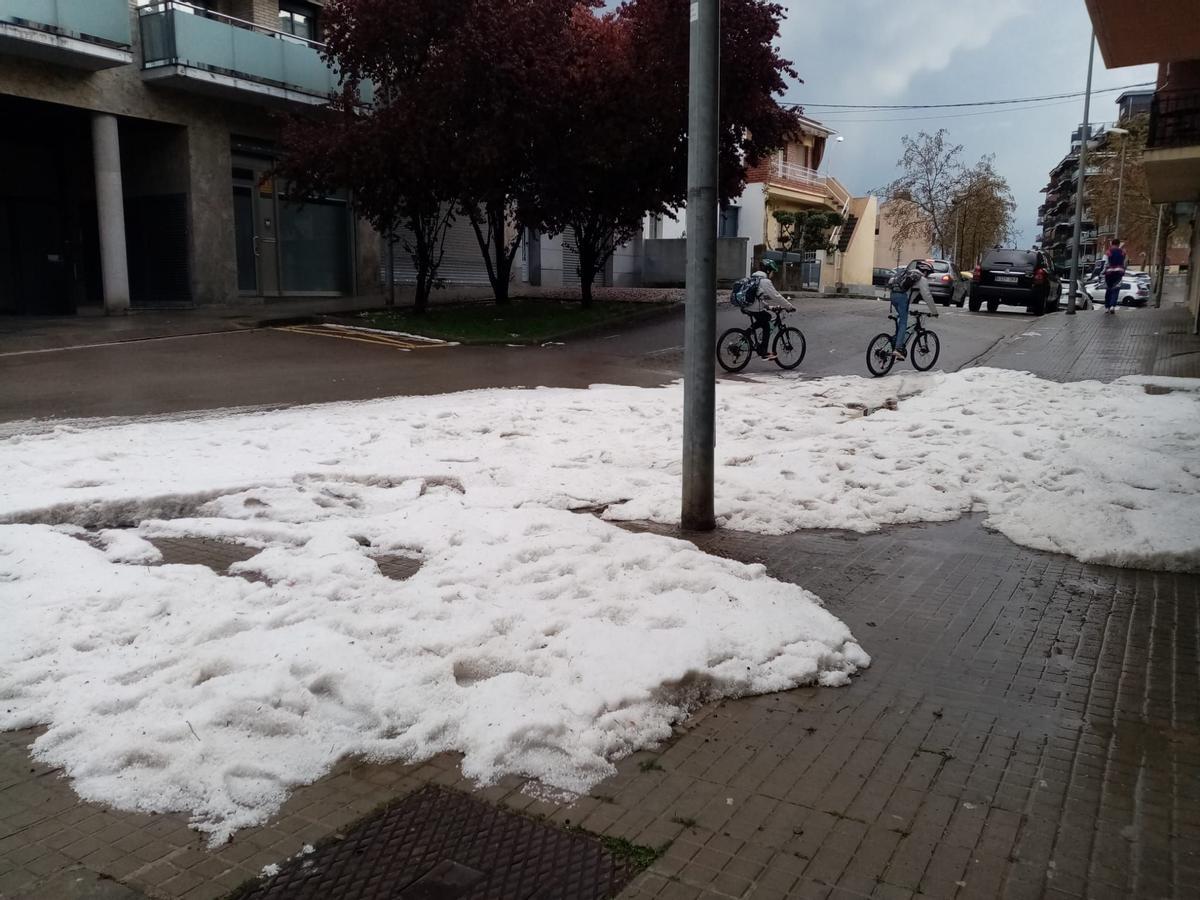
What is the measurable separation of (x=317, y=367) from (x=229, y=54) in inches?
393

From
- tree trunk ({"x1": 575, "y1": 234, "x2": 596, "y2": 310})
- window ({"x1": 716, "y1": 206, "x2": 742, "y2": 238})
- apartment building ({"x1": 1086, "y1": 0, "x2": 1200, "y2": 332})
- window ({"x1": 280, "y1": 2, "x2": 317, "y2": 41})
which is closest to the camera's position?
apartment building ({"x1": 1086, "y1": 0, "x2": 1200, "y2": 332})

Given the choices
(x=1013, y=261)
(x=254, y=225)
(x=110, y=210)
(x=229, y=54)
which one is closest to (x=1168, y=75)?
(x=1013, y=261)

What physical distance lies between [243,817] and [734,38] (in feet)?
63.0

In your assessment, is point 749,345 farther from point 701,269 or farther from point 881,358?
point 701,269

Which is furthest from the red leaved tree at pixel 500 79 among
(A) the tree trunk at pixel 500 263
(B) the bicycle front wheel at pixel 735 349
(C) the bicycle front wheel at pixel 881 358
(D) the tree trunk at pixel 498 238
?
(C) the bicycle front wheel at pixel 881 358

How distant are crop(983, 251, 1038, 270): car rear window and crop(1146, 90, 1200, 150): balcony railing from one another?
5645 millimetres

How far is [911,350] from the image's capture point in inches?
576

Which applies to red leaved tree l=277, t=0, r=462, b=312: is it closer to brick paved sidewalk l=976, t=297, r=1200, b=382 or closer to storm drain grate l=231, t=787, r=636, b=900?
brick paved sidewalk l=976, t=297, r=1200, b=382

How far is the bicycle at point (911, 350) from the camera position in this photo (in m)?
14.4

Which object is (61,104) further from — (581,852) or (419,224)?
(581,852)

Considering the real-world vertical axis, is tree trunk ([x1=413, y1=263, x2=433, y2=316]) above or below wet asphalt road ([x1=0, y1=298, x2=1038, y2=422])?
above

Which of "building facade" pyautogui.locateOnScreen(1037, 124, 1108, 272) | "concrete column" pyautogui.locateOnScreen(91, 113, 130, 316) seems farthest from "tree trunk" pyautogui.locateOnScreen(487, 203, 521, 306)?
"building facade" pyautogui.locateOnScreen(1037, 124, 1108, 272)

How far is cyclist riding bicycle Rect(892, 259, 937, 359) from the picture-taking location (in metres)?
14.3

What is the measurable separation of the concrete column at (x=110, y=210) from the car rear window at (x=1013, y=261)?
2105 centimetres
